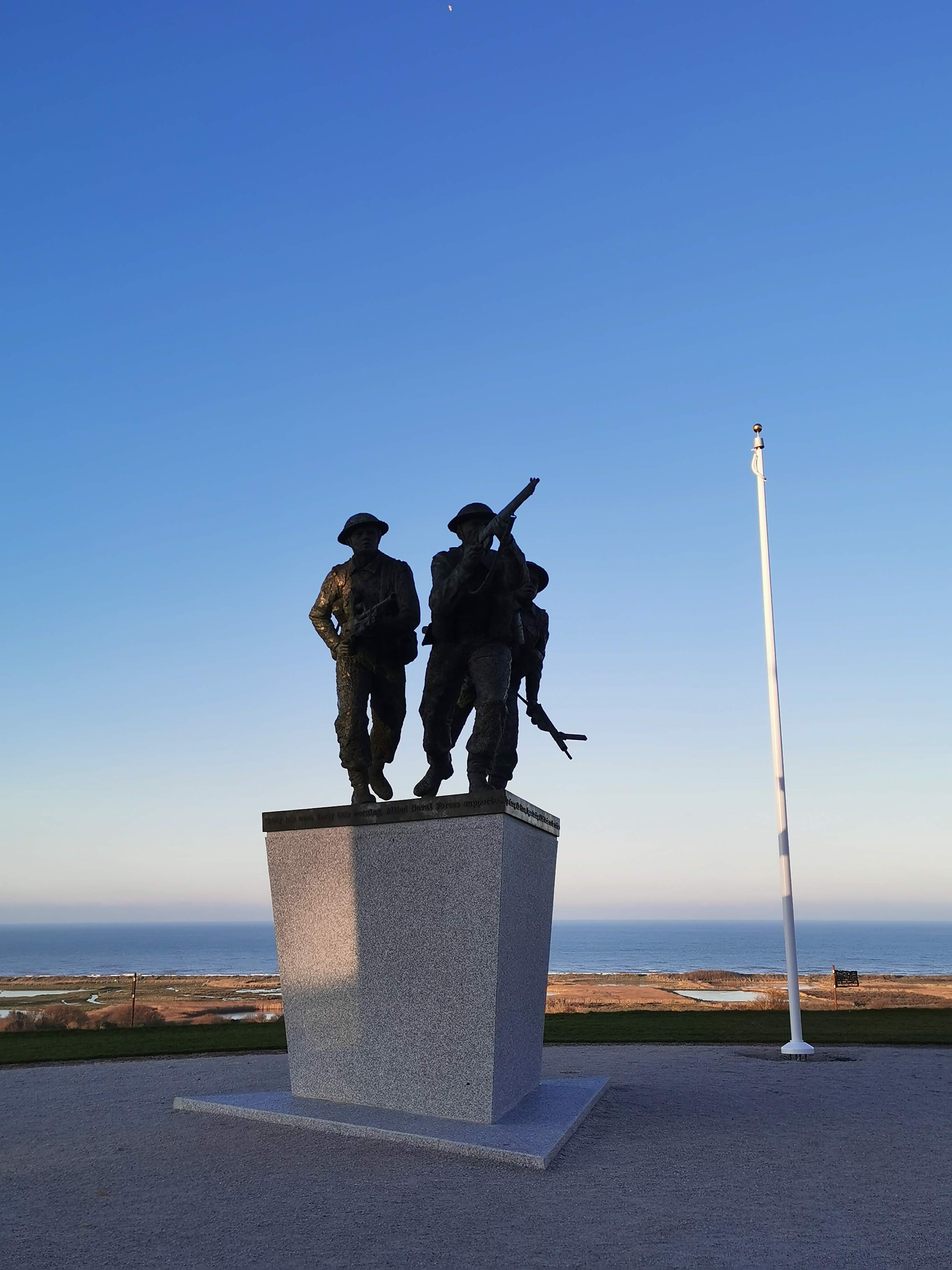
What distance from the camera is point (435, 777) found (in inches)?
338

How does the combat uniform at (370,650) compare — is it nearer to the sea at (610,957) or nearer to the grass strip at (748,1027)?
the grass strip at (748,1027)

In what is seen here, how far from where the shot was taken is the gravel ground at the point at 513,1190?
4582 mm

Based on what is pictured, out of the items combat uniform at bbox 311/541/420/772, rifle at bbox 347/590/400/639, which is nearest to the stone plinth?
combat uniform at bbox 311/541/420/772

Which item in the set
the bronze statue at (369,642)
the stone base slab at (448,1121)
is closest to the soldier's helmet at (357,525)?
the bronze statue at (369,642)

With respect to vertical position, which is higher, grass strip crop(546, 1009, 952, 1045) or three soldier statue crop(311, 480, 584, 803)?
three soldier statue crop(311, 480, 584, 803)

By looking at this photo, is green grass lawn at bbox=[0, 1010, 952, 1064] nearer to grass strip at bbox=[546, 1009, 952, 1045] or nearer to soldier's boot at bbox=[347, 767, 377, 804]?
grass strip at bbox=[546, 1009, 952, 1045]

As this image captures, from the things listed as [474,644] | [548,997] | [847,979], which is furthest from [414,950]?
[548,997]

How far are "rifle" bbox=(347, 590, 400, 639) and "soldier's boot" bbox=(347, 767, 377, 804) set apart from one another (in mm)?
1135

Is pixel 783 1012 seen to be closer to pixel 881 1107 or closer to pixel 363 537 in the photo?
pixel 881 1107

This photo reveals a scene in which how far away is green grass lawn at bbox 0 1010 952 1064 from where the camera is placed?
1267 cm

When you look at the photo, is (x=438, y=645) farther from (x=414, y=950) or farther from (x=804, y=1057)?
(x=804, y=1057)

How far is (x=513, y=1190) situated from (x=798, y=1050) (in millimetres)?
6984

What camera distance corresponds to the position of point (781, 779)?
41.9 feet

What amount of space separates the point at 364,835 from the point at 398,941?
846mm
